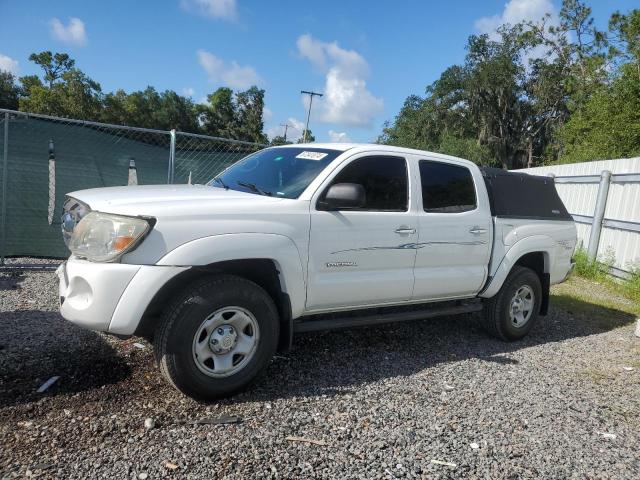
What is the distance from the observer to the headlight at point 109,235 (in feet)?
10.1

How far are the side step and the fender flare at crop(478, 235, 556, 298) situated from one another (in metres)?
0.23

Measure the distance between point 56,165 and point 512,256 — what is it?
239 inches

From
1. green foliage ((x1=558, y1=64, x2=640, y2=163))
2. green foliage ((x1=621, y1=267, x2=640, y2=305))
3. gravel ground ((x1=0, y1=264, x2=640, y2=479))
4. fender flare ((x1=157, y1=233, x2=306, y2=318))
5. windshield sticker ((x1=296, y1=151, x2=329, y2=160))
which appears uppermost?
green foliage ((x1=558, y1=64, x2=640, y2=163))

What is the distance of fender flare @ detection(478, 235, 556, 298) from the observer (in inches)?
201

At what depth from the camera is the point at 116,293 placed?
3.04m

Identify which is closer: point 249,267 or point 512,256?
point 249,267

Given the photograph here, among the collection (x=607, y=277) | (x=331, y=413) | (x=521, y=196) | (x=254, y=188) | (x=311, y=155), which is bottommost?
(x=331, y=413)

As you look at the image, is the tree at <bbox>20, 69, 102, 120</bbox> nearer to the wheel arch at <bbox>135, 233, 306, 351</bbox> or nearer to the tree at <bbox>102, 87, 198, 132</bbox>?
the tree at <bbox>102, 87, 198, 132</bbox>

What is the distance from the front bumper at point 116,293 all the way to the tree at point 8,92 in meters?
63.5

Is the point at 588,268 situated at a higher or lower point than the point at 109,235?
lower

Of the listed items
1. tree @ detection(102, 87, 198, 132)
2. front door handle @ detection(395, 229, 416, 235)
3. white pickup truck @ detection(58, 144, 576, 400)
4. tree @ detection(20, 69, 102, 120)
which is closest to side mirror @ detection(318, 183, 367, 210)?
white pickup truck @ detection(58, 144, 576, 400)

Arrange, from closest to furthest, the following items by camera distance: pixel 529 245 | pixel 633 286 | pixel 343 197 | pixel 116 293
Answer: pixel 116 293
pixel 343 197
pixel 529 245
pixel 633 286

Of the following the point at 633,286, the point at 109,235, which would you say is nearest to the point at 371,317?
the point at 109,235

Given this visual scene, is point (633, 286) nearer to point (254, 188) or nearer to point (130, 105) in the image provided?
point (254, 188)
